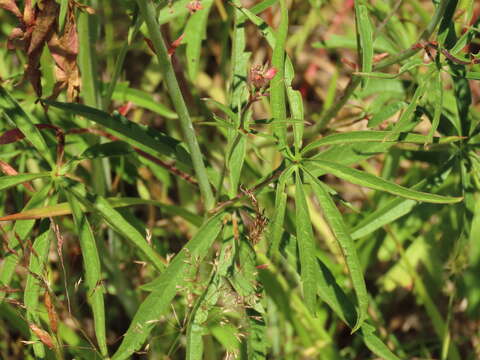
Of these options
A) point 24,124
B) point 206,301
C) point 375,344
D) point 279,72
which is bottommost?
point 375,344

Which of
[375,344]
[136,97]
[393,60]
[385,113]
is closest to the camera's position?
[375,344]

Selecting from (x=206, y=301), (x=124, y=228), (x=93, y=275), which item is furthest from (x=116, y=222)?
(x=206, y=301)

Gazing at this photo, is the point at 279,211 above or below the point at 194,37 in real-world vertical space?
below

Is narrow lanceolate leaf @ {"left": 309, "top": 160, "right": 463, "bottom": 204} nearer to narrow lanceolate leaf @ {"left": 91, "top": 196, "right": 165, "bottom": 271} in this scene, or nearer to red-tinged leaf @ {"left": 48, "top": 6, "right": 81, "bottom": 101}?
narrow lanceolate leaf @ {"left": 91, "top": 196, "right": 165, "bottom": 271}

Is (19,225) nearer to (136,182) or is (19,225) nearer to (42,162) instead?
(42,162)

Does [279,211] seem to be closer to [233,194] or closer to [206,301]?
[233,194]

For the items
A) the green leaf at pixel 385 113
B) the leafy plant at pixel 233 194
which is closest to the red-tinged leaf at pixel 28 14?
the leafy plant at pixel 233 194
